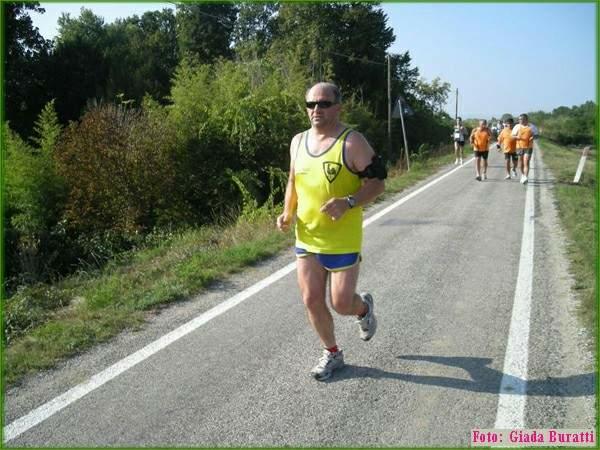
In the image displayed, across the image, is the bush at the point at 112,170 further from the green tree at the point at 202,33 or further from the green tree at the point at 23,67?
the green tree at the point at 202,33

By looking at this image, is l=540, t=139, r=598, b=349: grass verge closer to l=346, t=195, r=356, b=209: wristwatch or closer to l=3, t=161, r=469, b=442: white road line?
l=346, t=195, r=356, b=209: wristwatch

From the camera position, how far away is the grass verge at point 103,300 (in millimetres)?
4504

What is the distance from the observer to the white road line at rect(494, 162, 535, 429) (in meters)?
3.40

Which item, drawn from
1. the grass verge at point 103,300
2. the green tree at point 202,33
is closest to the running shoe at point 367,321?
the grass verge at point 103,300

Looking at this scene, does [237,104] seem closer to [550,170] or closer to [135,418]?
[550,170]

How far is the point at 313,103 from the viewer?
3611mm

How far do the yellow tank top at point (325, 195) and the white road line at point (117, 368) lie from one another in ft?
5.24

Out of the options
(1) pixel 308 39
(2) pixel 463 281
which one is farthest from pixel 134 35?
(2) pixel 463 281

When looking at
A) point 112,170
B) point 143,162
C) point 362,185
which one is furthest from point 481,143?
point 362,185

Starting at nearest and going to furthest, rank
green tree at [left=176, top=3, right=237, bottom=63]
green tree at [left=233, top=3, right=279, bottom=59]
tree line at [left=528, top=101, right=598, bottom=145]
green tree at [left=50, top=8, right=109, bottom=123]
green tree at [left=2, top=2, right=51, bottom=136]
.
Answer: green tree at [left=2, top=2, right=51, bottom=136] < green tree at [left=50, top=8, right=109, bottom=123] < green tree at [left=176, top=3, right=237, bottom=63] < green tree at [left=233, top=3, right=279, bottom=59] < tree line at [left=528, top=101, right=598, bottom=145]

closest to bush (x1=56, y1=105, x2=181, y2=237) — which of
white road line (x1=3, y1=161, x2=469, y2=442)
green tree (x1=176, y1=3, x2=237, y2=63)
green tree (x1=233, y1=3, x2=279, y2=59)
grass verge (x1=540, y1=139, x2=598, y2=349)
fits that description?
white road line (x1=3, y1=161, x2=469, y2=442)

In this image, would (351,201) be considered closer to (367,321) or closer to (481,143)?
(367,321)

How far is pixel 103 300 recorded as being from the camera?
5742 millimetres

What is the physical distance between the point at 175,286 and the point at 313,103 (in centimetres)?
308
